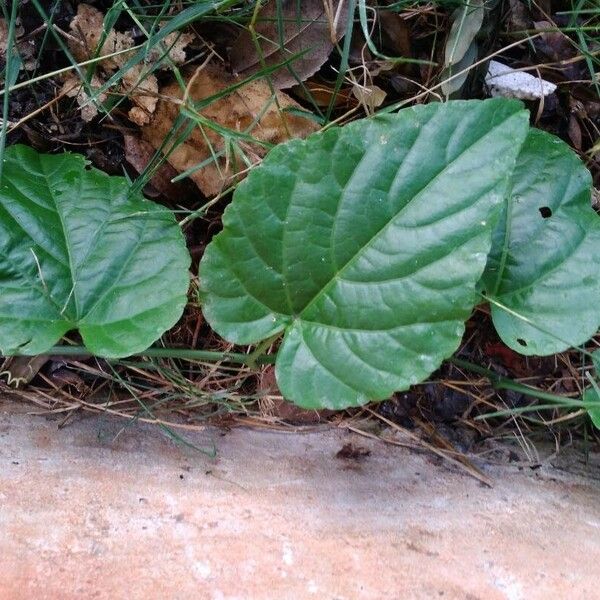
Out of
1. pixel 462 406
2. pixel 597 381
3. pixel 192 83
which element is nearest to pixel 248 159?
pixel 192 83

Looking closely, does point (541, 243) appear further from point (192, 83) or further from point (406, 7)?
point (192, 83)

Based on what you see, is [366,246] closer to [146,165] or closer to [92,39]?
[146,165]

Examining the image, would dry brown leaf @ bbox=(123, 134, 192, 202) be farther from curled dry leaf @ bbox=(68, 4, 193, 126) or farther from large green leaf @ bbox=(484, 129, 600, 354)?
large green leaf @ bbox=(484, 129, 600, 354)

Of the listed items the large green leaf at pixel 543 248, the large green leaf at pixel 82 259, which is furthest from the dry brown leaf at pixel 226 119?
the large green leaf at pixel 543 248

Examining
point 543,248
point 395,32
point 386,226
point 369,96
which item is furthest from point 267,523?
point 395,32

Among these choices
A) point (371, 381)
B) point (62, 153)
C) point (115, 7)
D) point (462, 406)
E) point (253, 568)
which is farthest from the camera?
point (462, 406)

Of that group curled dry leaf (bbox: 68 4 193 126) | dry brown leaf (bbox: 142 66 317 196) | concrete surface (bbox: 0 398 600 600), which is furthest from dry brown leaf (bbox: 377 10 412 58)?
concrete surface (bbox: 0 398 600 600)
